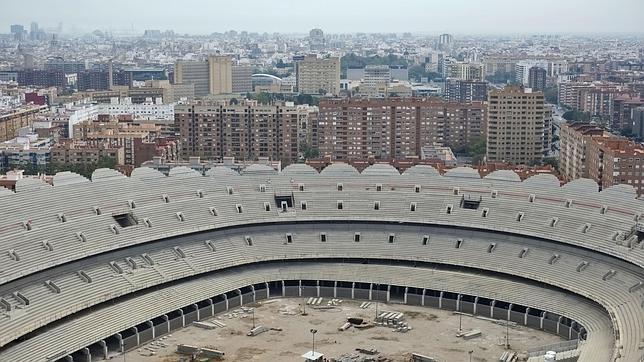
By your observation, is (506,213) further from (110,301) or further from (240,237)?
(110,301)

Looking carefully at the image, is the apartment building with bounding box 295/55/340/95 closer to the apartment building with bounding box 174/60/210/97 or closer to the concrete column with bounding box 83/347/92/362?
the apartment building with bounding box 174/60/210/97

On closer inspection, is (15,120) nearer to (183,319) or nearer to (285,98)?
(285,98)

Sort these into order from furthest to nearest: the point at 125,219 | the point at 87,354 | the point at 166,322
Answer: the point at 125,219 → the point at 166,322 → the point at 87,354

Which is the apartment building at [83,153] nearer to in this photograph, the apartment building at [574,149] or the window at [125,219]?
the apartment building at [574,149]

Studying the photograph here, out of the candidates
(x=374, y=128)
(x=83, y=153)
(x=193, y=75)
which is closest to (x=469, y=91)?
(x=193, y=75)

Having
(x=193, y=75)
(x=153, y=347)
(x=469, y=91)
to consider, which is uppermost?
(x=193, y=75)
